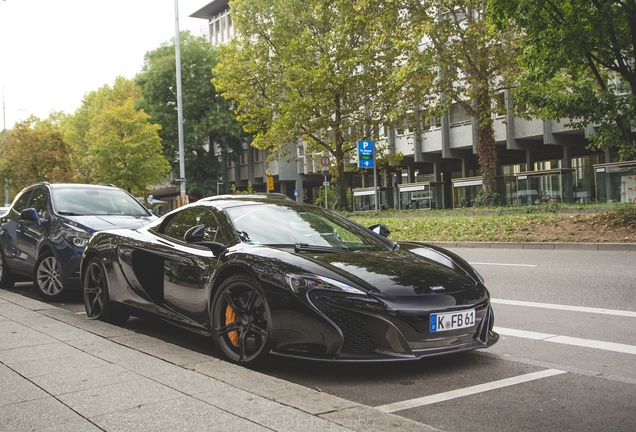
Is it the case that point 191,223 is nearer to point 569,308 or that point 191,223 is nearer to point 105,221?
point 105,221

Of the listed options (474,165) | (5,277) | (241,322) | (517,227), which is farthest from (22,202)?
(474,165)

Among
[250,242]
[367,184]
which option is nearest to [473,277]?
[250,242]

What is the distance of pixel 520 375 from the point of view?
14.8 feet

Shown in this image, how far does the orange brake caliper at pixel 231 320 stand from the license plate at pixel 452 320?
1.48 meters

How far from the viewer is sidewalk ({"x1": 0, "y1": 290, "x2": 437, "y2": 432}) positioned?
3.07 meters

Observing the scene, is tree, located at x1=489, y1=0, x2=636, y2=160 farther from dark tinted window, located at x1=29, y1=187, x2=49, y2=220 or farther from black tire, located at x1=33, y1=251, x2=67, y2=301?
black tire, located at x1=33, y1=251, x2=67, y2=301

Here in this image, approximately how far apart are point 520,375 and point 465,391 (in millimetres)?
607

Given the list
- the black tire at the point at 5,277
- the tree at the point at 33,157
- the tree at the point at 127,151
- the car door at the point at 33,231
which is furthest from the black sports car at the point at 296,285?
the tree at the point at 33,157

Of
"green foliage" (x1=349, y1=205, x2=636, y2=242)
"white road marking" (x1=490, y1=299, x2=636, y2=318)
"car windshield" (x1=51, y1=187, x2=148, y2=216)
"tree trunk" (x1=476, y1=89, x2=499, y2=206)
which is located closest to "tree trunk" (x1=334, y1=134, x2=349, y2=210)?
"tree trunk" (x1=476, y1=89, x2=499, y2=206)

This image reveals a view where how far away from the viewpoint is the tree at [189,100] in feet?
179

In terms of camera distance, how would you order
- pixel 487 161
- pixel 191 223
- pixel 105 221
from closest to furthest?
Result: pixel 191 223 < pixel 105 221 < pixel 487 161

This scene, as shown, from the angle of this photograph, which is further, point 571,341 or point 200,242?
point 571,341

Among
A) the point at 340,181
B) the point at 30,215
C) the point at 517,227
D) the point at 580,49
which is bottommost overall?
the point at 517,227

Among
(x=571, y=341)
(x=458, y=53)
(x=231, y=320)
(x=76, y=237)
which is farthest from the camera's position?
(x=458, y=53)
